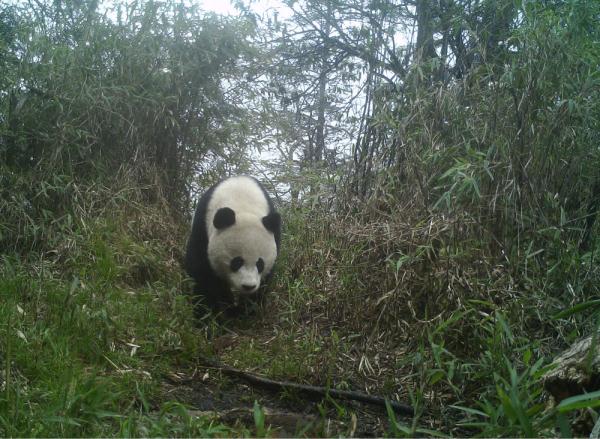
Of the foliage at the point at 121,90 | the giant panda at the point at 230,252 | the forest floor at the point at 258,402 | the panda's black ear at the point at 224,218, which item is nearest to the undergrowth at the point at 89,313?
the forest floor at the point at 258,402

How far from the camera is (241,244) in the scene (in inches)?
178

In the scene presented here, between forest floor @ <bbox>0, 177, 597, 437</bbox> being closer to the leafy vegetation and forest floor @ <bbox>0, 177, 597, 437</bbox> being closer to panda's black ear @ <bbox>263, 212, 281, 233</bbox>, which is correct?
the leafy vegetation

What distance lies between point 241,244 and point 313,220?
0.75 meters

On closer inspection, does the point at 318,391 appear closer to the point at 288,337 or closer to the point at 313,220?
the point at 288,337

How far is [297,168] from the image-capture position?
6750 mm

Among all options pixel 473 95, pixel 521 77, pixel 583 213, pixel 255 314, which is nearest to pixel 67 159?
pixel 255 314

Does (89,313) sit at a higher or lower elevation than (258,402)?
higher

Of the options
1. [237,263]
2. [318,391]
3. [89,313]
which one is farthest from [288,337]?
[89,313]

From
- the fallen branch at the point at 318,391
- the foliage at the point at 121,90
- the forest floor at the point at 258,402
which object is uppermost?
the foliage at the point at 121,90

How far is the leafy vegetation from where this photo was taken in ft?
9.33

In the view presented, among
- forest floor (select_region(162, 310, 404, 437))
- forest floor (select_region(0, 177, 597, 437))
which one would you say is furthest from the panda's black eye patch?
forest floor (select_region(162, 310, 404, 437))

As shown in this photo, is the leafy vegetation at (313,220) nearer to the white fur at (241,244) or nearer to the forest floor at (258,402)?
the forest floor at (258,402)

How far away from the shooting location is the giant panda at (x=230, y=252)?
452 cm

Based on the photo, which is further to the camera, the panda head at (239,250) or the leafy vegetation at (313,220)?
the panda head at (239,250)
